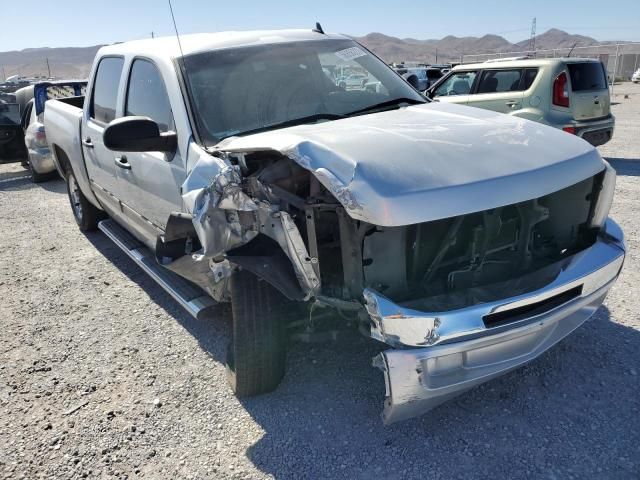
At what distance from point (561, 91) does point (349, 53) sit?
18.8 feet

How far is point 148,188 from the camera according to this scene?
3.74 meters

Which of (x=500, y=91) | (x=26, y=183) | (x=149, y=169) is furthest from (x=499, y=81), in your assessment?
(x=26, y=183)

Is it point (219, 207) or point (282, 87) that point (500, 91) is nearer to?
point (282, 87)

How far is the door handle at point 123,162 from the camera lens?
13.1 feet

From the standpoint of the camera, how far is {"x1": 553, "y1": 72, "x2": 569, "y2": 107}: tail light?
841 centimetres

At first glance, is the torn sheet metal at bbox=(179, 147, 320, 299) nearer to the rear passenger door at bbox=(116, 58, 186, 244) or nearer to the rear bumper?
the rear passenger door at bbox=(116, 58, 186, 244)

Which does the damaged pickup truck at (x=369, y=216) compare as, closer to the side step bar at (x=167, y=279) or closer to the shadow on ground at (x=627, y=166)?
the side step bar at (x=167, y=279)

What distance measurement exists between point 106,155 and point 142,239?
2.59 feet

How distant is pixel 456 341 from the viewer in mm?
2256

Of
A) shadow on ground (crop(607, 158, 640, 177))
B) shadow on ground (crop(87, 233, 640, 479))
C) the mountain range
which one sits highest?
shadow on ground (crop(87, 233, 640, 479))

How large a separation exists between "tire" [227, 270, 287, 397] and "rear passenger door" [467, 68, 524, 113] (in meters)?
7.31

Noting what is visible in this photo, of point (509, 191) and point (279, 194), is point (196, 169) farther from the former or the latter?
point (509, 191)

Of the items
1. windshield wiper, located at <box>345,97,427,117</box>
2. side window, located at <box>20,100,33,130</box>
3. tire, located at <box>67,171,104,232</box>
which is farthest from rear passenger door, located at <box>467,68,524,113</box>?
side window, located at <box>20,100,33,130</box>

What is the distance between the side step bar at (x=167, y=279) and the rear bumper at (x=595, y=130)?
687cm
